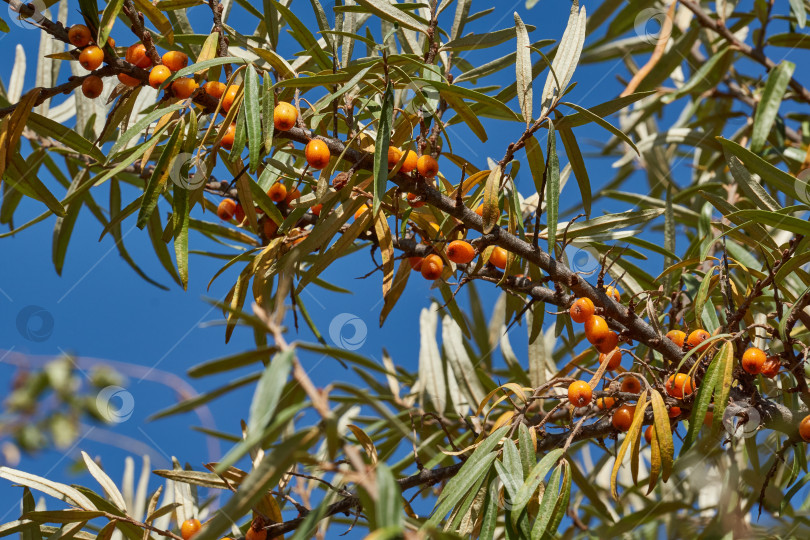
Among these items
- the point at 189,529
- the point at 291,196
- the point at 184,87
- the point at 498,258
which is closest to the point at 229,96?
the point at 184,87

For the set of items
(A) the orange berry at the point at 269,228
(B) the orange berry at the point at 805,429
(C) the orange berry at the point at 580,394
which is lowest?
(B) the orange berry at the point at 805,429

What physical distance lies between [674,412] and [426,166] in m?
0.41

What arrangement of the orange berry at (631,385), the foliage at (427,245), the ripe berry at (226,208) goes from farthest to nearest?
the ripe berry at (226,208) < the orange berry at (631,385) < the foliage at (427,245)

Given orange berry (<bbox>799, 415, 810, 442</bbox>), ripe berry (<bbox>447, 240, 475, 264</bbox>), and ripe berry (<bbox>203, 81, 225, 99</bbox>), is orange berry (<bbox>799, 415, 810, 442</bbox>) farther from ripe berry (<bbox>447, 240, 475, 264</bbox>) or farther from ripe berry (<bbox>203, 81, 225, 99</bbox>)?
ripe berry (<bbox>203, 81, 225, 99</bbox>)

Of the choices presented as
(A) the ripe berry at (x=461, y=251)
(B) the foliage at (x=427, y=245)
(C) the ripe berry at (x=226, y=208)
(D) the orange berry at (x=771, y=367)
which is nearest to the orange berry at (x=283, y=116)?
(B) the foliage at (x=427, y=245)

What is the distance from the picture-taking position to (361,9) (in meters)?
0.84

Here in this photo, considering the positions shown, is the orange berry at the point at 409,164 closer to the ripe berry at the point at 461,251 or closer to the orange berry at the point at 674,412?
the ripe berry at the point at 461,251

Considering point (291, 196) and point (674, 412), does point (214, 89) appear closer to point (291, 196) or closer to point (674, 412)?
point (291, 196)

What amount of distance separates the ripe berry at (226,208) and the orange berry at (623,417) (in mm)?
599

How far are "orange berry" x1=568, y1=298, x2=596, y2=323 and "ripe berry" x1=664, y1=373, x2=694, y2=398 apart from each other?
125mm

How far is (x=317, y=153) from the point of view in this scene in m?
0.73

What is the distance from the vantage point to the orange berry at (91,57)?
757 millimetres

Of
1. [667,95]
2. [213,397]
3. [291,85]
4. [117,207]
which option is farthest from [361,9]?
[667,95]

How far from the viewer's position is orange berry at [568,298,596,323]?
813 millimetres
